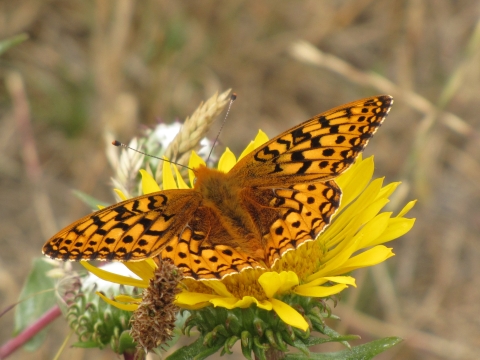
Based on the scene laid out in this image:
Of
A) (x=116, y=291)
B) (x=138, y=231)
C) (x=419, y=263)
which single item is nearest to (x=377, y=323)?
(x=419, y=263)

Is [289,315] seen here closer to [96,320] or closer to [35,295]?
[96,320]

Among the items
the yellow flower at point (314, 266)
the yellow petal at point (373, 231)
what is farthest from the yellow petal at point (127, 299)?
the yellow petal at point (373, 231)

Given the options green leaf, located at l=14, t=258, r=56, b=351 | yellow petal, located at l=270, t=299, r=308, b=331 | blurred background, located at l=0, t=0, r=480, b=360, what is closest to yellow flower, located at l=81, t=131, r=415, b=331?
yellow petal, located at l=270, t=299, r=308, b=331

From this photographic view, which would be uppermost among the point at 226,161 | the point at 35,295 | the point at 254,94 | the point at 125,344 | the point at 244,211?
the point at 254,94

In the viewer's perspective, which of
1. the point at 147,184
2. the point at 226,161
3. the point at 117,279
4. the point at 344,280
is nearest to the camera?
the point at 344,280

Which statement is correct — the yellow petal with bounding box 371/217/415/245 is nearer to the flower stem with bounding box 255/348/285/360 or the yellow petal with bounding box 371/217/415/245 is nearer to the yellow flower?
the yellow flower

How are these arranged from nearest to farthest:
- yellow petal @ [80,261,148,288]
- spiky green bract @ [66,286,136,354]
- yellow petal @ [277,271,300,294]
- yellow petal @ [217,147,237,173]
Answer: yellow petal @ [277,271,300,294] < yellow petal @ [80,261,148,288] < spiky green bract @ [66,286,136,354] < yellow petal @ [217,147,237,173]

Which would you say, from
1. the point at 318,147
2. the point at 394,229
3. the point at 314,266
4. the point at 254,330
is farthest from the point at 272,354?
the point at 318,147
